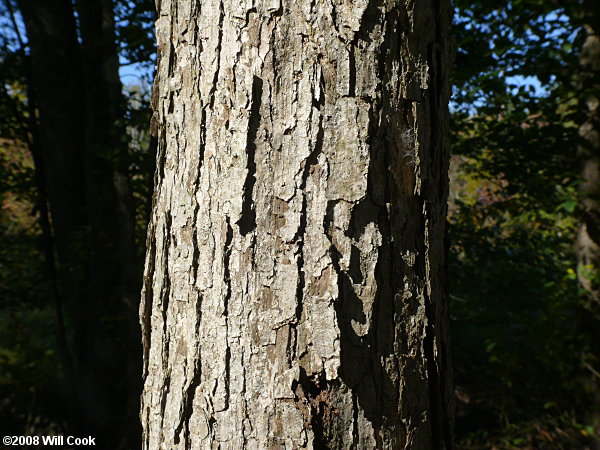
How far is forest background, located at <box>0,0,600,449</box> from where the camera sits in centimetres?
430

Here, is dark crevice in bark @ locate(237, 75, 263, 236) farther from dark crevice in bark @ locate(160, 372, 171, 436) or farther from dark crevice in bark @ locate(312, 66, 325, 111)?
dark crevice in bark @ locate(160, 372, 171, 436)

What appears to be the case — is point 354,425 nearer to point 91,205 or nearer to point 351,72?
point 351,72

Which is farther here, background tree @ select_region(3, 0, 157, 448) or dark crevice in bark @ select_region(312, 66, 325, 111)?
background tree @ select_region(3, 0, 157, 448)

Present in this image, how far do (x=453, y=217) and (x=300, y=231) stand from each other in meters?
4.92

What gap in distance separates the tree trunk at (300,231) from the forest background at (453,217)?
11.0ft

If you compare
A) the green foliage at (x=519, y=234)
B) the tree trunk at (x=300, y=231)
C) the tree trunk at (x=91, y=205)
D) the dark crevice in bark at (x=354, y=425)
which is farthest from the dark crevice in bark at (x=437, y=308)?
the tree trunk at (x=91, y=205)

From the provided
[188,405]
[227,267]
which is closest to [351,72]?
[227,267]

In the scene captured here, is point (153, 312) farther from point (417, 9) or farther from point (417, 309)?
point (417, 9)

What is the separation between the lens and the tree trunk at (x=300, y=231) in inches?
37.0

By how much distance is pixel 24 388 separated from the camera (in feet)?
20.4

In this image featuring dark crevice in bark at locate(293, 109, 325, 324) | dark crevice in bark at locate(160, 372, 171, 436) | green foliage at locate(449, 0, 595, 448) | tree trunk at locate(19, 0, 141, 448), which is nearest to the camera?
dark crevice in bark at locate(293, 109, 325, 324)
